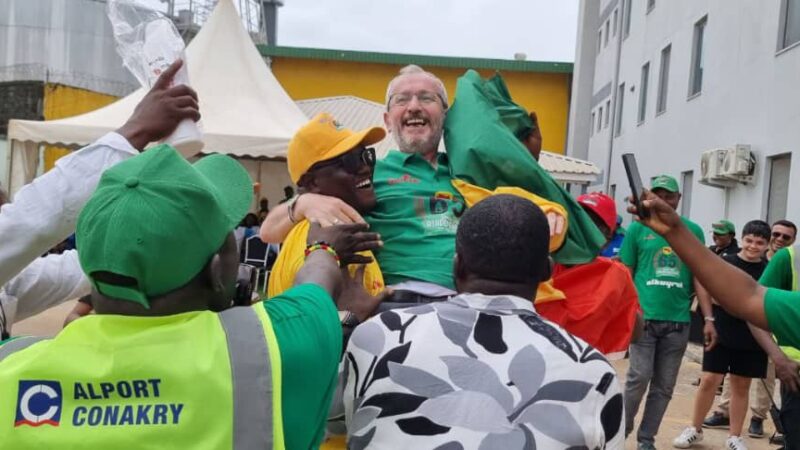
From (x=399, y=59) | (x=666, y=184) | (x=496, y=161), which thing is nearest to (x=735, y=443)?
(x=666, y=184)

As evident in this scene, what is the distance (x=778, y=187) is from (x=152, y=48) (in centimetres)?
958

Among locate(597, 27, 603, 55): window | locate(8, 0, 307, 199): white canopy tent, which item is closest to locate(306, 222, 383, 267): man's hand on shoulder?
locate(8, 0, 307, 199): white canopy tent

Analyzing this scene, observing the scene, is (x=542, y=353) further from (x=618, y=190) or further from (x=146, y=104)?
(x=618, y=190)

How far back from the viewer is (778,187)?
992 cm

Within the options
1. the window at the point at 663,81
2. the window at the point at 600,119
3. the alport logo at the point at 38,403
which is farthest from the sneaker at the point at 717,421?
the window at the point at 600,119

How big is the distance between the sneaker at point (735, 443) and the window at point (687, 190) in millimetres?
8359

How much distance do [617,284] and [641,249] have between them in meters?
3.46

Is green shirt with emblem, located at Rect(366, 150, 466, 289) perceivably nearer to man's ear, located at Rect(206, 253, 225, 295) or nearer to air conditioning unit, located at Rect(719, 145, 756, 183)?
man's ear, located at Rect(206, 253, 225, 295)

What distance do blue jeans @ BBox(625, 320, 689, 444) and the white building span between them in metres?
3.89

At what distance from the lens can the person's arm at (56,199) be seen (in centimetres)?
174

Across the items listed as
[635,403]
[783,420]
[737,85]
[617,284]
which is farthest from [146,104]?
[737,85]

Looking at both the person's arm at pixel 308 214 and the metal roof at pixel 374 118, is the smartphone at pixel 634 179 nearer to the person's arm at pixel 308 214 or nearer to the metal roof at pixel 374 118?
the person's arm at pixel 308 214

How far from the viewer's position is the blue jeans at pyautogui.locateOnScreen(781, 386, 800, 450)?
13.6 ft

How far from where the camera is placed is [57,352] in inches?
57.1
